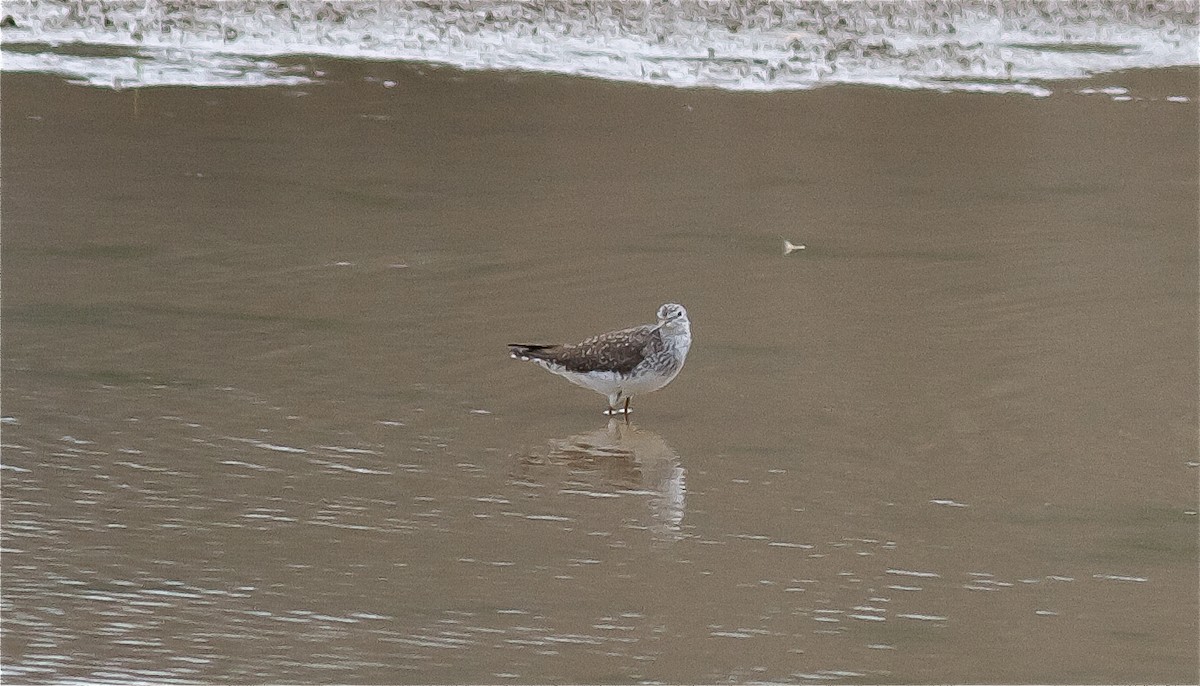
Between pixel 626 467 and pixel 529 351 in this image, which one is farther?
pixel 529 351

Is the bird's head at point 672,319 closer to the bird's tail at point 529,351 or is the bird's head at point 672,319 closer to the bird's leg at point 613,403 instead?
the bird's leg at point 613,403

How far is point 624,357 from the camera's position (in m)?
8.12

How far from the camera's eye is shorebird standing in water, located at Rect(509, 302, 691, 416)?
812cm

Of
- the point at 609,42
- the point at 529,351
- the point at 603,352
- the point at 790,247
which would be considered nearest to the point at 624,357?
the point at 603,352

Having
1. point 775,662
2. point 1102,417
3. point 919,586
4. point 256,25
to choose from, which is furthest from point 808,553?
point 256,25

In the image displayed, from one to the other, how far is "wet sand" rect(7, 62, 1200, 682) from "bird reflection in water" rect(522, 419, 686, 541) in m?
0.03

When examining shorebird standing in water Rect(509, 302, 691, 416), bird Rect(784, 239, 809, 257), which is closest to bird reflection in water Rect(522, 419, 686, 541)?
shorebird standing in water Rect(509, 302, 691, 416)

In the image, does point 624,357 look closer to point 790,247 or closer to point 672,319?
point 672,319

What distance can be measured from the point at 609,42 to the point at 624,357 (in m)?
7.57

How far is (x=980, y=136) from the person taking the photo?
13406mm

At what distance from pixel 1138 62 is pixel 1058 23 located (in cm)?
127

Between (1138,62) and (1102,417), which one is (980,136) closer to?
(1138,62)

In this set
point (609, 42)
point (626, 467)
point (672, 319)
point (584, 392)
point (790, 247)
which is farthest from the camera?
point (609, 42)

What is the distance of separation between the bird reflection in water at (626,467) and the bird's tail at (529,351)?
0.43 meters
